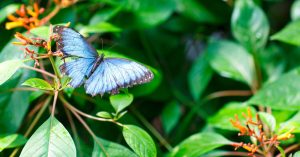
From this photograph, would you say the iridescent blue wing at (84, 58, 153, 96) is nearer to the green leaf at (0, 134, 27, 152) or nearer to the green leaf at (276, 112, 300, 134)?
the green leaf at (0, 134, 27, 152)

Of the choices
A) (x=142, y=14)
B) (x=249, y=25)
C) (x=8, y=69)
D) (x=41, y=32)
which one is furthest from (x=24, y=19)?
(x=249, y=25)

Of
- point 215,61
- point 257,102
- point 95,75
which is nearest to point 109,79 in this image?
point 95,75

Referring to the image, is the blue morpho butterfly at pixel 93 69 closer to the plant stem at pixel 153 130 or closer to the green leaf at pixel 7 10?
the green leaf at pixel 7 10

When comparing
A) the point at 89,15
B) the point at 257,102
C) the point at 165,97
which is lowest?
the point at 165,97

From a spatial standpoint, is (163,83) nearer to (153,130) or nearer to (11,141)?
(153,130)

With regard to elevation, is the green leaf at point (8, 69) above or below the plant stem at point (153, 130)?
above

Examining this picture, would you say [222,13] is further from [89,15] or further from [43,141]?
[43,141]

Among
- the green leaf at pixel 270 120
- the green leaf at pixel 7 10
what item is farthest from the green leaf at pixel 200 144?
the green leaf at pixel 7 10
